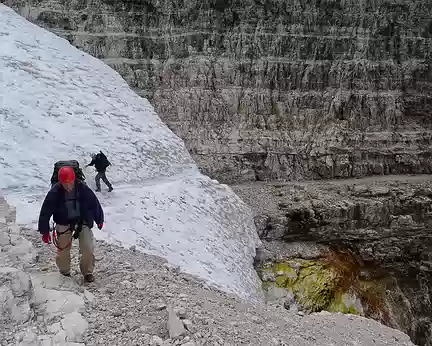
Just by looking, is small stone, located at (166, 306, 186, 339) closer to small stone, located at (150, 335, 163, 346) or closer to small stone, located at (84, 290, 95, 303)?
small stone, located at (150, 335, 163, 346)

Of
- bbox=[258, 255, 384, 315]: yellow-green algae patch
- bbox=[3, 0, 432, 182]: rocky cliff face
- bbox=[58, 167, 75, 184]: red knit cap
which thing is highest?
bbox=[3, 0, 432, 182]: rocky cliff face

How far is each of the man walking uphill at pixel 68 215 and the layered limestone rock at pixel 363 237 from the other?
37.2ft

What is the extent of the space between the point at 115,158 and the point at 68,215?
8.49 m

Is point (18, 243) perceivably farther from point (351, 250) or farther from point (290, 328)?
point (351, 250)

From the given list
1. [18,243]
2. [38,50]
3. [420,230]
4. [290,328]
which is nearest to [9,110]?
[38,50]

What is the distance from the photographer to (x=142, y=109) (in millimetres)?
19000

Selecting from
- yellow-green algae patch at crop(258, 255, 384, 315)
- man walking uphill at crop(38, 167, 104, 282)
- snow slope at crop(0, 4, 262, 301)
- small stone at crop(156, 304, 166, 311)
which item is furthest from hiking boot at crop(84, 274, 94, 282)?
yellow-green algae patch at crop(258, 255, 384, 315)

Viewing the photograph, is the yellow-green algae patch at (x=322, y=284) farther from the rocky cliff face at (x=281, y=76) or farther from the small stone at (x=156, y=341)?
the small stone at (x=156, y=341)

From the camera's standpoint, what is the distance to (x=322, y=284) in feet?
53.4

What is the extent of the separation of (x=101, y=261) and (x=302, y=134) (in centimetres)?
1811

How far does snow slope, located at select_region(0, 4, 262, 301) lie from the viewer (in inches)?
419

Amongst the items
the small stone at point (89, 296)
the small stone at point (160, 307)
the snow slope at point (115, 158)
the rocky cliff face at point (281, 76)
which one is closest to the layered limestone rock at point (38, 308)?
the small stone at point (89, 296)

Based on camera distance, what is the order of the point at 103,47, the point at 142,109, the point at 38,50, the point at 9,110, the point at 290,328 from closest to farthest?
the point at 290,328
the point at 9,110
the point at 38,50
the point at 142,109
the point at 103,47

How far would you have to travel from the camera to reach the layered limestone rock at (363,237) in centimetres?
1802
